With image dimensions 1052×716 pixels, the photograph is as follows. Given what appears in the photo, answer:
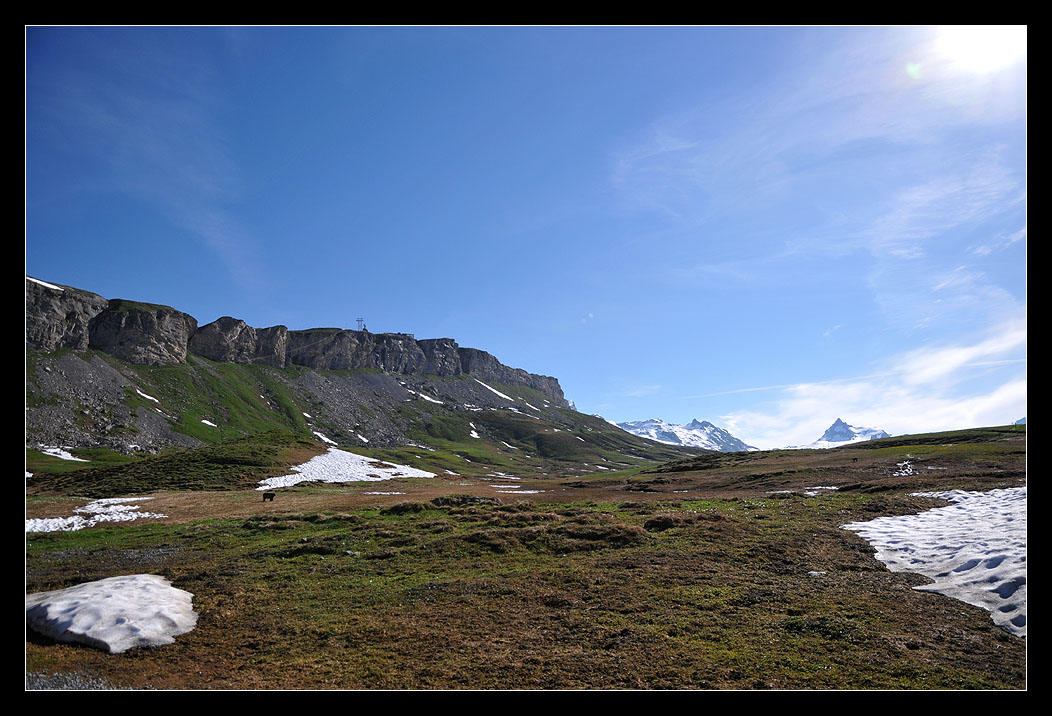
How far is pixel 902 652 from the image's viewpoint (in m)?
10.5

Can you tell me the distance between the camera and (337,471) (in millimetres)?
78188

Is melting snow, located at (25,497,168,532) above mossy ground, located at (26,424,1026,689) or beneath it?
beneath

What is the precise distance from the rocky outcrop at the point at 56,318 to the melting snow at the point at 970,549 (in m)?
229

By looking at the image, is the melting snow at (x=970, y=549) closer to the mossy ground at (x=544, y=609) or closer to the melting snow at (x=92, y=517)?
the mossy ground at (x=544, y=609)

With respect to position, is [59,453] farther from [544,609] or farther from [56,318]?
[544,609]

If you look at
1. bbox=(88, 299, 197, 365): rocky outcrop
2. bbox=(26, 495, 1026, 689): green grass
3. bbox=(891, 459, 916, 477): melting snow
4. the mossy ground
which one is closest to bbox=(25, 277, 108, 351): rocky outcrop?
bbox=(88, 299, 197, 365): rocky outcrop

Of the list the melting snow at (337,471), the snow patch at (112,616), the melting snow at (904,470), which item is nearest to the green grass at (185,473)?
the melting snow at (337,471)

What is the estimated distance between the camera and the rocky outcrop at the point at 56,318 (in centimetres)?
15850

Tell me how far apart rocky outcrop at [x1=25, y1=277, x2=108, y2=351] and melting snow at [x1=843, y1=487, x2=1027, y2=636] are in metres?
229

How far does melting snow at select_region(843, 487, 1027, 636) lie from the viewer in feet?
43.9

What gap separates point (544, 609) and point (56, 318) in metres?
236

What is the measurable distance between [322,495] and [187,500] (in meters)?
13.0

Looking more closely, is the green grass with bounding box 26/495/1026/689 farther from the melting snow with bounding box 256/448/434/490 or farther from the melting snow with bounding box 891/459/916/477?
the melting snow with bounding box 256/448/434/490
